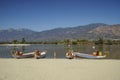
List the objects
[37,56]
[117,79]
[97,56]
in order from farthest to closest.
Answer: [97,56]
[37,56]
[117,79]

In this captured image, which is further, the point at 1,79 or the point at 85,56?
the point at 85,56

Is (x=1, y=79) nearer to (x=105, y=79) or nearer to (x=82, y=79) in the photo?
(x=82, y=79)

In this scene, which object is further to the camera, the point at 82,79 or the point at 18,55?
the point at 18,55

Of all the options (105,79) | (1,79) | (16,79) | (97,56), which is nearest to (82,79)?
(105,79)

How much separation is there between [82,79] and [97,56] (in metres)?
17.9

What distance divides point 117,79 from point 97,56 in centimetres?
1783

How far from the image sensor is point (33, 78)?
10.5 m

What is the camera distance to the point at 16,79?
10250 mm

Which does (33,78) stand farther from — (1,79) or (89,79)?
(89,79)

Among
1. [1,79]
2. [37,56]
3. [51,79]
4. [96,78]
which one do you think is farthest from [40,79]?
[37,56]

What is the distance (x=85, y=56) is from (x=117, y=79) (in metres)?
18.1

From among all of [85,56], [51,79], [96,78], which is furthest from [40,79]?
[85,56]

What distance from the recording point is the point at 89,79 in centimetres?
1022

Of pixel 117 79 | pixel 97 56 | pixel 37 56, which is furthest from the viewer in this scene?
pixel 97 56
